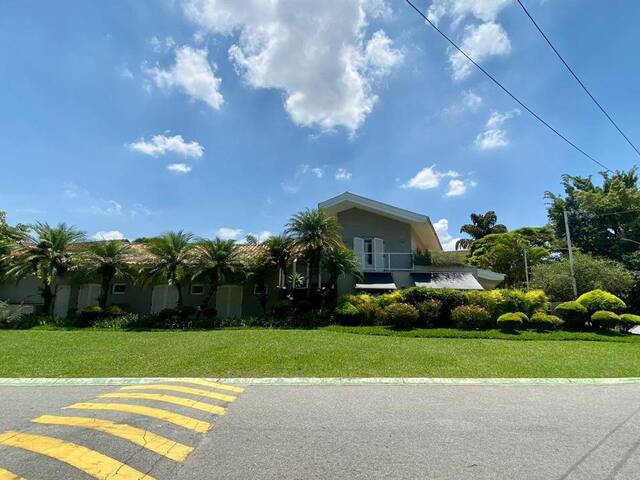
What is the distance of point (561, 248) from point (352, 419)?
3737 cm

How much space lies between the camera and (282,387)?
7.77 metres

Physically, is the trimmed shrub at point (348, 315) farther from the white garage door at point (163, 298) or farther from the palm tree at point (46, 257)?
the palm tree at point (46, 257)

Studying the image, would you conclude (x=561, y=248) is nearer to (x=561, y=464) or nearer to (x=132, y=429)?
(x=561, y=464)

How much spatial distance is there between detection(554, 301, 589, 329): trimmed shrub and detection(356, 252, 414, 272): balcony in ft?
25.9

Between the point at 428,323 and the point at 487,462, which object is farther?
the point at 428,323

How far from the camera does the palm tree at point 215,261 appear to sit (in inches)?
747

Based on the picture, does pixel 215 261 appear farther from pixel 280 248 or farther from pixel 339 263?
pixel 339 263

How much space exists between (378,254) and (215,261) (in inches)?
366

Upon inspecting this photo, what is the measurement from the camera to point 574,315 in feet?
52.5

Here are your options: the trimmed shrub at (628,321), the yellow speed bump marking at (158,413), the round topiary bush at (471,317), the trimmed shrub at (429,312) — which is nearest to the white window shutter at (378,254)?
the trimmed shrub at (429,312)

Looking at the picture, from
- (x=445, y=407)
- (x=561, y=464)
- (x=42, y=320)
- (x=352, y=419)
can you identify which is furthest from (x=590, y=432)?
(x=42, y=320)

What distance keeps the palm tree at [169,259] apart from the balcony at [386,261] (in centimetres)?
958

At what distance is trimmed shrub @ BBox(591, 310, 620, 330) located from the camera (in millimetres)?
15547

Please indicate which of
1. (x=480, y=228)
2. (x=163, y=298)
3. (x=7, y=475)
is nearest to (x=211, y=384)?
(x=7, y=475)
